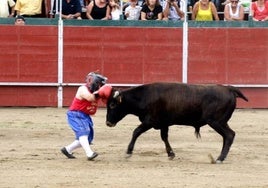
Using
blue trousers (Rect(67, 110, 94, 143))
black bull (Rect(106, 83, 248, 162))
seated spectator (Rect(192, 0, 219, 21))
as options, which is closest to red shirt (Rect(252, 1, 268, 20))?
seated spectator (Rect(192, 0, 219, 21))

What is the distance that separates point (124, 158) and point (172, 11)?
26.0 feet

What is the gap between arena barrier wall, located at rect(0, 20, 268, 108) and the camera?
807 inches

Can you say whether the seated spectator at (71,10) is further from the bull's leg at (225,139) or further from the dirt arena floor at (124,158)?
the bull's leg at (225,139)

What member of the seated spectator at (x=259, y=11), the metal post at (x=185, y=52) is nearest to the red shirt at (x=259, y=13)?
the seated spectator at (x=259, y=11)

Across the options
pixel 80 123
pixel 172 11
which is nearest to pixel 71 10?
pixel 172 11

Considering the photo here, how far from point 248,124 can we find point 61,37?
14.9ft

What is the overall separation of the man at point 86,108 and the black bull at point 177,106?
0.71 feet

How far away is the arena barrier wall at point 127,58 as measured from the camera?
2050 centimetres

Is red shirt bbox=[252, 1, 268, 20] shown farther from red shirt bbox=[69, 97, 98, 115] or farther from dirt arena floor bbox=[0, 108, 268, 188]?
red shirt bbox=[69, 97, 98, 115]

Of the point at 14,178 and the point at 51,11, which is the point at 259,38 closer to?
the point at 51,11

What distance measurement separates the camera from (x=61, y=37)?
20.5m

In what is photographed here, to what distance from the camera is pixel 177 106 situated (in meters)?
13.1

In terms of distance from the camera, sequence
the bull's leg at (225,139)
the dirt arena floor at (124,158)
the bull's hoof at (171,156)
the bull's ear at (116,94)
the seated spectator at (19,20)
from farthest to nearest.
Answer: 1. the seated spectator at (19,20)
2. the bull's hoof at (171,156)
3. the bull's ear at (116,94)
4. the bull's leg at (225,139)
5. the dirt arena floor at (124,158)

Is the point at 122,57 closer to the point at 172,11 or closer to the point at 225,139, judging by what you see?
the point at 172,11
